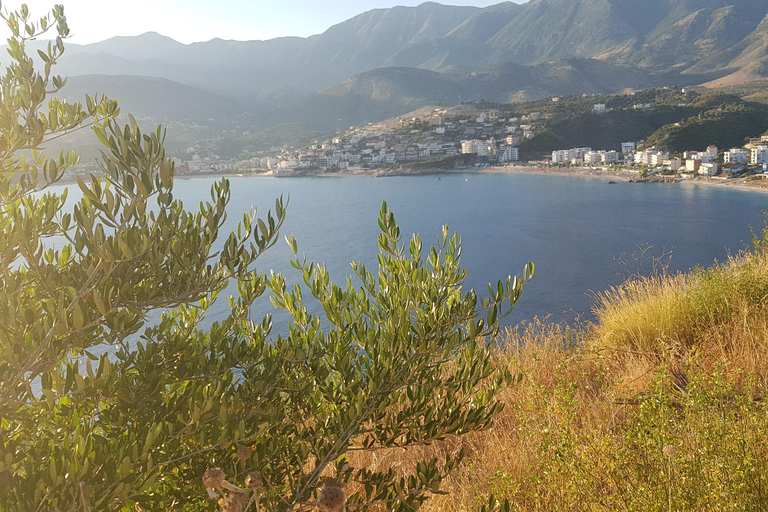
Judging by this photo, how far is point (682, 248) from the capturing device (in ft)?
80.9

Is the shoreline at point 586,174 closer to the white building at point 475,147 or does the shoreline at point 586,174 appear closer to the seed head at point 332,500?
the white building at point 475,147

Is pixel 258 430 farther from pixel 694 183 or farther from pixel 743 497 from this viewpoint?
pixel 694 183

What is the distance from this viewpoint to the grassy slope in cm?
149

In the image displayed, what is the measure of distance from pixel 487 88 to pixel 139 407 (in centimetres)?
13964

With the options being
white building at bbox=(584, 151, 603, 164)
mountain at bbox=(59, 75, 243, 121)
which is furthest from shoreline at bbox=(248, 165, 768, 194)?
mountain at bbox=(59, 75, 243, 121)

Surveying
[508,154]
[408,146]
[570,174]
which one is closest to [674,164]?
[570,174]

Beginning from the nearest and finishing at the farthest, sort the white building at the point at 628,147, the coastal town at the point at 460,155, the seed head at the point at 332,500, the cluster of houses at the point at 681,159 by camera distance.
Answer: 1. the seed head at the point at 332,500
2. the cluster of houses at the point at 681,159
3. the coastal town at the point at 460,155
4. the white building at the point at 628,147

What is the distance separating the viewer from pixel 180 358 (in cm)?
148

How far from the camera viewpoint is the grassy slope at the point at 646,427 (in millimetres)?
1485

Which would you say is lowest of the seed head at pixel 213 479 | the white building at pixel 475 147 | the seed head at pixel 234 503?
the seed head at pixel 234 503

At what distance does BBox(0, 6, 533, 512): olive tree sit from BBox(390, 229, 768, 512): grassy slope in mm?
472

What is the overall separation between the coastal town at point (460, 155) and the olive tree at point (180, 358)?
172 feet

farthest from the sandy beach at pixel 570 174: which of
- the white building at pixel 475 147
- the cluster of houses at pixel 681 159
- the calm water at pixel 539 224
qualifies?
→ the white building at pixel 475 147

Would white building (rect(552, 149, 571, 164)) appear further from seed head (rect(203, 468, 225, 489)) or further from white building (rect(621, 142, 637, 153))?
seed head (rect(203, 468, 225, 489))
